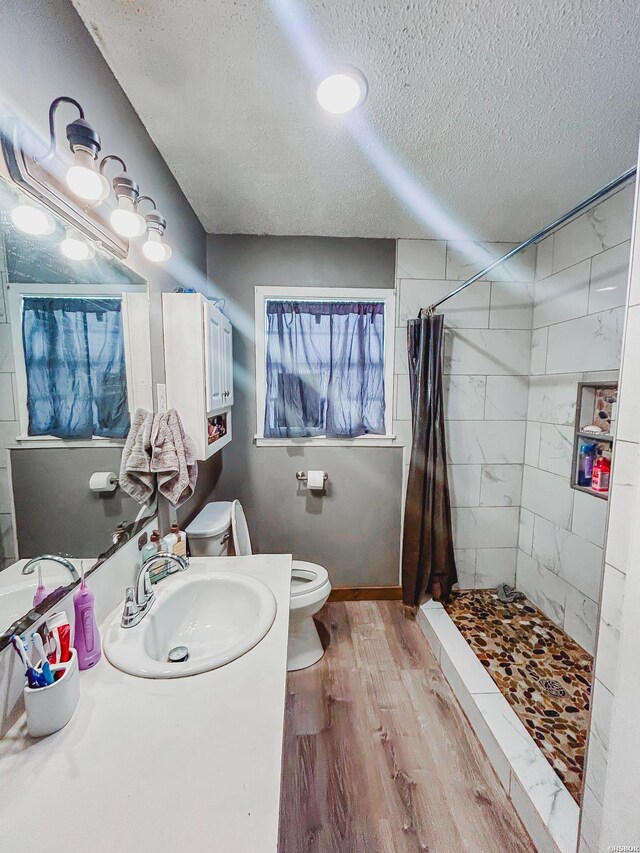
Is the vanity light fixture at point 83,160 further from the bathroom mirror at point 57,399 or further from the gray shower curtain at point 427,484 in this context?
the gray shower curtain at point 427,484

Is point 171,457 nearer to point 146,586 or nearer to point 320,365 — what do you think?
point 146,586

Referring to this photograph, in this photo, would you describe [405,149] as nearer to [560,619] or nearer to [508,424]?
[508,424]

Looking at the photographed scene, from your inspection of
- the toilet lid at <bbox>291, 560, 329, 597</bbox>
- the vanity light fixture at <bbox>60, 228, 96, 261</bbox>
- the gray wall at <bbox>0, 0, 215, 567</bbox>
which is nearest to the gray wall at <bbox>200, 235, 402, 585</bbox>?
the toilet lid at <bbox>291, 560, 329, 597</bbox>

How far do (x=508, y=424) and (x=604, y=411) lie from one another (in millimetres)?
597

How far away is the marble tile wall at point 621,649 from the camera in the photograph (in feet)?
2.40

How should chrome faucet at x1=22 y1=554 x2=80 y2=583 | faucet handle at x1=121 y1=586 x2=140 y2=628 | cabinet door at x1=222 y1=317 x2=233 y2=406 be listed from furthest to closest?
cabinet door at x1=222 y1=317 x2=233 y2=406 < faucet handle at x1=121 y1=586 x2=140 y2=628 < chrome faucet at x1=22 y1=554 x2=80 y2=583

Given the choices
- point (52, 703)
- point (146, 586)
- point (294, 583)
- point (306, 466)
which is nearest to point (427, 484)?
point (306, 466)

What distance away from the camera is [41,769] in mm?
661

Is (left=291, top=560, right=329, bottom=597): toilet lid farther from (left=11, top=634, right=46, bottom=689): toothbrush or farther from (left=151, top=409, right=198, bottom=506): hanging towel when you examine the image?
(left=11, top=634, right=46, bottom=689): toothbrush

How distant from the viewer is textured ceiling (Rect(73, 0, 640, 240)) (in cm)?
99

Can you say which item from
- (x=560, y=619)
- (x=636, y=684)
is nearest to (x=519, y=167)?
A: (x=636, y=684)

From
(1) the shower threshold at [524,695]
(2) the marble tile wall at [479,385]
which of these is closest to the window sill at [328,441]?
(2) the marble tile wall at [479,385]

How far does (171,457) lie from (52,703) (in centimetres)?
79

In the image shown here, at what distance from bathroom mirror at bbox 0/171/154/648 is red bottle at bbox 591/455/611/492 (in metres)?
2.29
